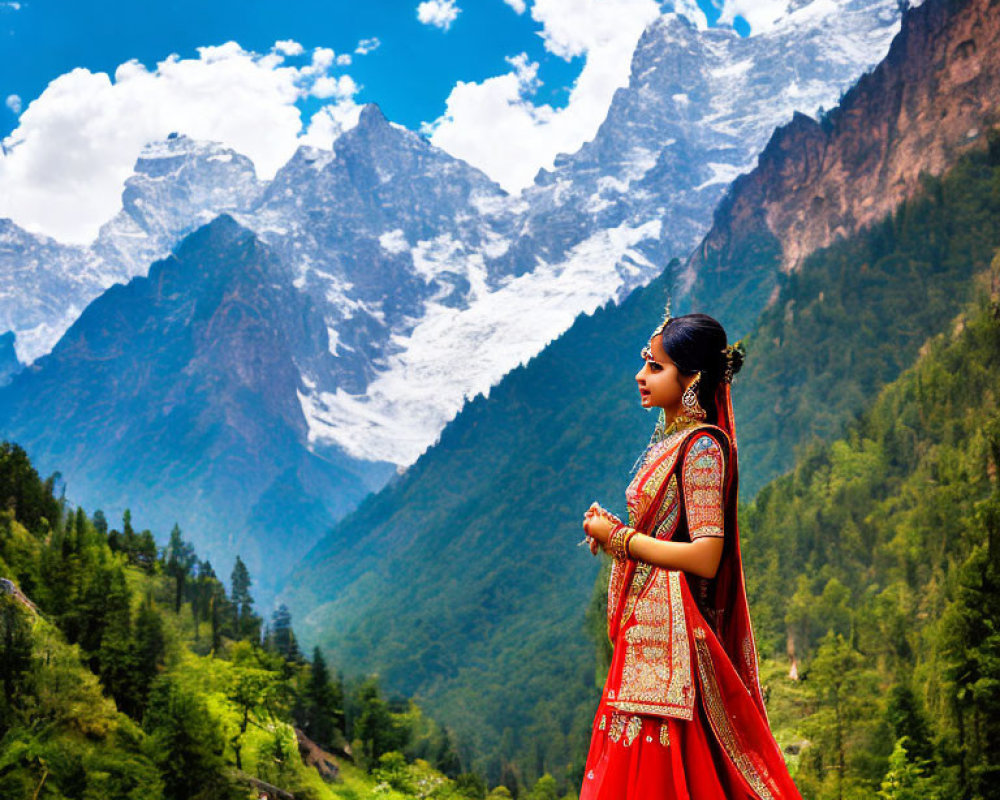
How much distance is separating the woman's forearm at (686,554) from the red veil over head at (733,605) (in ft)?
0.92

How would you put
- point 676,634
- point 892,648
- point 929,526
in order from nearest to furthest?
point 676,634
point 892,648
point 929,526

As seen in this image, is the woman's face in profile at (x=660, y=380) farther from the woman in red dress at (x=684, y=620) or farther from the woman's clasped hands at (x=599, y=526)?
the woman's clasped hands at (x=599, y=526)

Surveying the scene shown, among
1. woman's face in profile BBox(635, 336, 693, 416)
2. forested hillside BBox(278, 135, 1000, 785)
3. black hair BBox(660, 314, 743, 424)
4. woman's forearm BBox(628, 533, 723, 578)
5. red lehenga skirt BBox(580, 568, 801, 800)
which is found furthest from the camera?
forested hillside BBox(278, 135, 1000, 785)

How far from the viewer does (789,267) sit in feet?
514

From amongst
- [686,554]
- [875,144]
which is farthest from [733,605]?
[875,144]

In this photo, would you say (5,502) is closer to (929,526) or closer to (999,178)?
(929,526)

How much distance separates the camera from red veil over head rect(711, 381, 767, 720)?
684cm

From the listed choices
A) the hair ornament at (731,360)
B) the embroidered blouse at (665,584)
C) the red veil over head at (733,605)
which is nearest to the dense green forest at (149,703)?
the embroidered blouse at (665,584)

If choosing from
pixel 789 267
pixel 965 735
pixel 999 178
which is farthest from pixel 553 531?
pixel 965 735

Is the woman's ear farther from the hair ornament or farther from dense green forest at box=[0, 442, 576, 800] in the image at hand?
dense green forest at box=[0, 442, 576, 800]

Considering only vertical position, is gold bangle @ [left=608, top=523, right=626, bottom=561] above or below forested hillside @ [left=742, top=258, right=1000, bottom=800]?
below

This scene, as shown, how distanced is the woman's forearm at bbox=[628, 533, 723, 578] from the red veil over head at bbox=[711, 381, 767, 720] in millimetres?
279

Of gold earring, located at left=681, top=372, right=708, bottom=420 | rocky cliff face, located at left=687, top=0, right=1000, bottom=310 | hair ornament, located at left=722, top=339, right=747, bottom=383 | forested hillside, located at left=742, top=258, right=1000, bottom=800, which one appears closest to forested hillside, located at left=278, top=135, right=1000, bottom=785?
rocky cliff face, located at left=687, top=0, right=1000, bottom=310

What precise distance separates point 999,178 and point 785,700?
2771 inches
